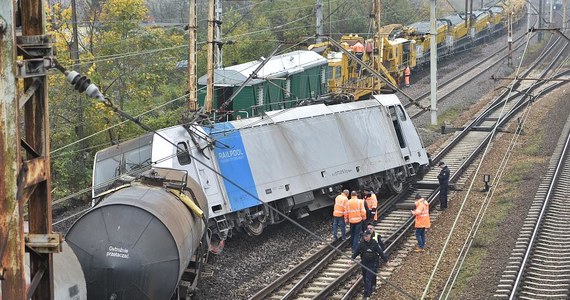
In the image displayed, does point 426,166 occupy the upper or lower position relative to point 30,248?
lower

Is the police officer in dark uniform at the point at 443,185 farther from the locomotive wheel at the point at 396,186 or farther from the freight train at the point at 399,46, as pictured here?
the freight train at the point at 399,46

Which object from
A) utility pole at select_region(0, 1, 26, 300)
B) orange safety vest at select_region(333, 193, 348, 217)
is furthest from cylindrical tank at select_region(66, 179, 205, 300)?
orange safety vest at select_region(333, 193, 348, 217)

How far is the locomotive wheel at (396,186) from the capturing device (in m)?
24.8

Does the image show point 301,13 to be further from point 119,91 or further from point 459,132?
point 119,91

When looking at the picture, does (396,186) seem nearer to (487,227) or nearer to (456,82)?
(487,227)

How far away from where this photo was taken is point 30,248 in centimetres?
763

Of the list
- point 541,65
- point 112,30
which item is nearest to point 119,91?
point 112,30

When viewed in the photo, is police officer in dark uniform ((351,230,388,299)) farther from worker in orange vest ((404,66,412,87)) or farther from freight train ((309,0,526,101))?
worker in orange vest ((404,66,412,87))

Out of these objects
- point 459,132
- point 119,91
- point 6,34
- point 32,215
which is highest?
point 6,34

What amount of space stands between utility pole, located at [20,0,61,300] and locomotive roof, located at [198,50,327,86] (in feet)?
53.1

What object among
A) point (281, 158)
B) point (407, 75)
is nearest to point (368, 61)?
point (407, 75)

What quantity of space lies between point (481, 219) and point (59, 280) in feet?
44.6

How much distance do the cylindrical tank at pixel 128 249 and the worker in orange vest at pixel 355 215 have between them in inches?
285

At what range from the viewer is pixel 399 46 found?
43.4 meters
